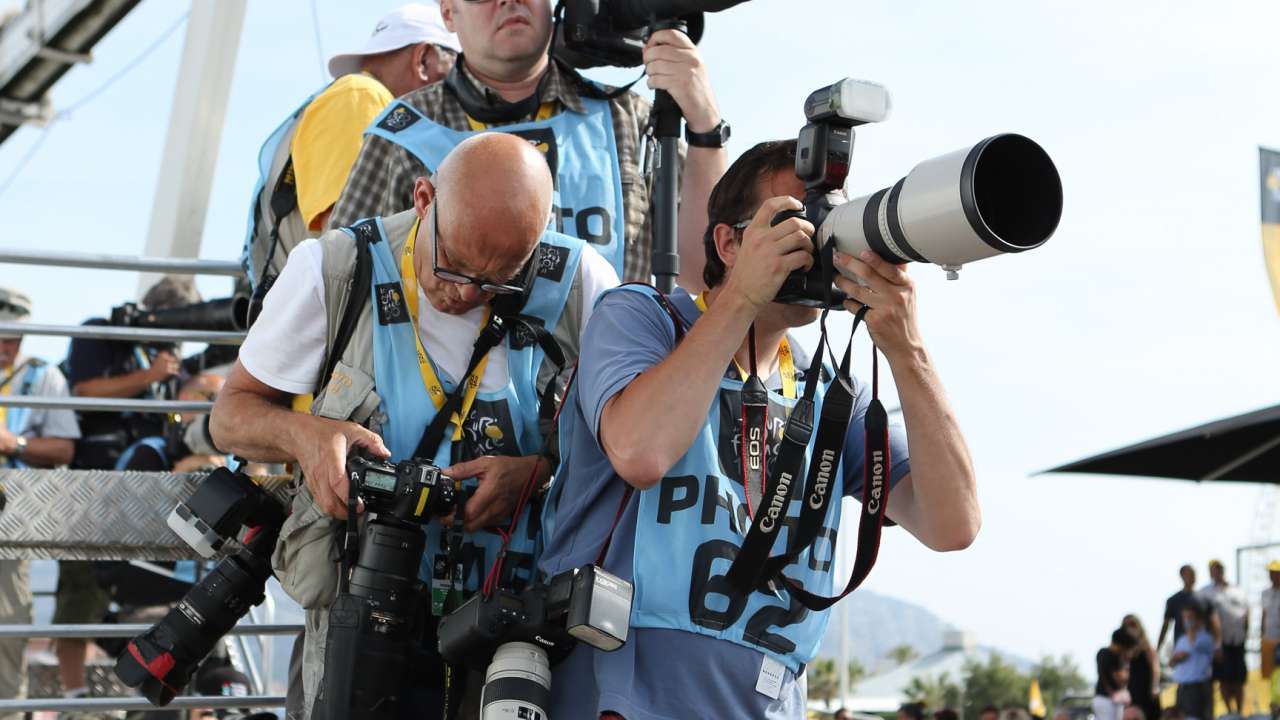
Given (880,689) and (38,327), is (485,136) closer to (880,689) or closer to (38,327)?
(38,327)

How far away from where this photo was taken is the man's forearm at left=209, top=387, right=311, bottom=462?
2424 millimetres

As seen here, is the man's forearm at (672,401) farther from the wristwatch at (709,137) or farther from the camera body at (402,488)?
the wristwatch at (709,137)

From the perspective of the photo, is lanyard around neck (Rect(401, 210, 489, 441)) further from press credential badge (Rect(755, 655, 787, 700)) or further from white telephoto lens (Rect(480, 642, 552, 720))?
press credential badge (Rect(755, 655, 787, 700))

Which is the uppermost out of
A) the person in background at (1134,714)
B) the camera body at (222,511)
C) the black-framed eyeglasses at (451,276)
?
the black-framed eyeglasses at (451,276)

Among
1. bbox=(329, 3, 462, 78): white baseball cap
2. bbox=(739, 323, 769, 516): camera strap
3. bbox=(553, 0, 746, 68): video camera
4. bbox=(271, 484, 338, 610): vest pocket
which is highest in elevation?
bbox=(329, 3, 462, 78): white baseball cap

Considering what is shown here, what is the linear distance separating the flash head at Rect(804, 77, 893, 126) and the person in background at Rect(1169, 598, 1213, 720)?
10995mm

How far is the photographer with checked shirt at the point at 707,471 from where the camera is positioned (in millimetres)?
1999

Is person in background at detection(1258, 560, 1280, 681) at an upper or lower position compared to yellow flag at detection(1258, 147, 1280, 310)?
lower

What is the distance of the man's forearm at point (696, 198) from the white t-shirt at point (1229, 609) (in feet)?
33.5

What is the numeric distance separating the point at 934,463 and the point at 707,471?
0.37 meters

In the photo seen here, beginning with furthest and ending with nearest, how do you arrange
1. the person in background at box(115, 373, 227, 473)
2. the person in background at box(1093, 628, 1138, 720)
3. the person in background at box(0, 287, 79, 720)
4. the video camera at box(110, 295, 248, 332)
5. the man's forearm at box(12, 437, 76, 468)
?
the person in background at box(1093, 628, 1138, 720) → the man's forearm at box(12, 437, 76, 468) → the person in background at box(115, 373, 227, 473) → the person in background at box(0, 287, 79, 720) → the video camera at box(110, 295, 248, 332)

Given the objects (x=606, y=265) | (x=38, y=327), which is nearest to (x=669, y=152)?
(x=606, y=265)

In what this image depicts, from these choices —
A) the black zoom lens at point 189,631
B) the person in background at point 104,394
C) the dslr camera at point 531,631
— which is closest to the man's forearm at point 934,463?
the dslr camera at point 531,631

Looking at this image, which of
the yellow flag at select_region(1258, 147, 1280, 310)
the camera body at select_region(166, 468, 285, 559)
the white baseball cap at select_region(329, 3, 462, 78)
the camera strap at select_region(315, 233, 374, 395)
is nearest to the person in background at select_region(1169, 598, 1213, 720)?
the yellow flag at select_region(1258, 147, 1280, 310)
